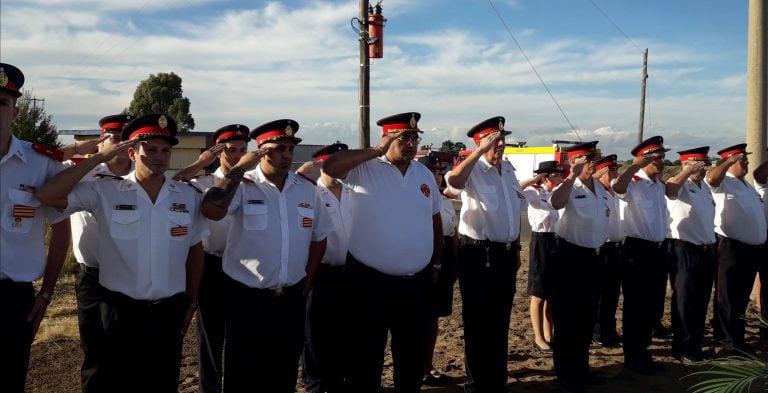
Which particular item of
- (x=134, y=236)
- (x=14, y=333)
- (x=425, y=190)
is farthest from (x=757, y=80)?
(x=14, y=333)

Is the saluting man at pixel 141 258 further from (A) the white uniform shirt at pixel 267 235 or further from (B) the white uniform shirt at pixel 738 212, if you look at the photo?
(B) the white uniform shirt at pixel 738 212

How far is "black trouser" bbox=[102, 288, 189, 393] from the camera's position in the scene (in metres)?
3.45

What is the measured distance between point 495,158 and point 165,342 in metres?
2.88

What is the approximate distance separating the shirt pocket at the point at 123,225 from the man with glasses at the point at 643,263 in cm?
438

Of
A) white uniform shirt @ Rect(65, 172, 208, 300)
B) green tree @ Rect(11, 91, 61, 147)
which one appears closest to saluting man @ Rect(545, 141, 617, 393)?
white uniform shirt @ Rect(65, 172, 208, 300)

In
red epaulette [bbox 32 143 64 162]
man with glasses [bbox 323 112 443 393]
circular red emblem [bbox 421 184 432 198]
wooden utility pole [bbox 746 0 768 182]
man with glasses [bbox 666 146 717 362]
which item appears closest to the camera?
red epaulette [bbox 32 143 64 162]

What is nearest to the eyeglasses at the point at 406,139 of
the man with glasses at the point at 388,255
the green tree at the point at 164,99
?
the man with glasses at the point at 388,255

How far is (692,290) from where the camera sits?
635 cm

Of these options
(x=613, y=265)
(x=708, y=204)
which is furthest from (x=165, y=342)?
(x=708, y=204)

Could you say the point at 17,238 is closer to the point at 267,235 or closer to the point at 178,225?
the point at 178,225

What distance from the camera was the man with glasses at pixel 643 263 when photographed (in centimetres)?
607

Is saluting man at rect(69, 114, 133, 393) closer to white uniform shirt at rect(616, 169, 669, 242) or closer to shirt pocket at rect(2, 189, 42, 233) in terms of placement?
shirt pocket at rect(2, 189, 42, 233)

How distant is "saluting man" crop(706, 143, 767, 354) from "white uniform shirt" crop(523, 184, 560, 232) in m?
1.85

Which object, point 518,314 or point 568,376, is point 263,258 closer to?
point 568,376
